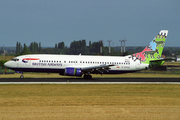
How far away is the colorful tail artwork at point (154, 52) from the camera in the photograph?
45375 millimetres

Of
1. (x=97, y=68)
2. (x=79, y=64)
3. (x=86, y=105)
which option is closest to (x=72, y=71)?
(x=79, y=64)

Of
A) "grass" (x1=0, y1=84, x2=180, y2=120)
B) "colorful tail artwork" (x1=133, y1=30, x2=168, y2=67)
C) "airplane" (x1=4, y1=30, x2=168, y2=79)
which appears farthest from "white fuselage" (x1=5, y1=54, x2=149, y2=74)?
"grass" (x1=0, y1=84, x2=180, y2=120)

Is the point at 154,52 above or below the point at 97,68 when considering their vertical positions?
above

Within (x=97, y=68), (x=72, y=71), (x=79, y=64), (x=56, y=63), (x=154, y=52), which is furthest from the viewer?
(x=154, y=52)

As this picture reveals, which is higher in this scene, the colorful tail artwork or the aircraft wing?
the colorful tail artwork

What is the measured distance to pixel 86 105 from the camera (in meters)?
20.7

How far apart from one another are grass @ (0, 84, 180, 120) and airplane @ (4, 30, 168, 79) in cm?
1355

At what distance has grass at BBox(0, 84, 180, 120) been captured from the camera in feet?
56.9

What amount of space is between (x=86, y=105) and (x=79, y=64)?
2139 centimetres

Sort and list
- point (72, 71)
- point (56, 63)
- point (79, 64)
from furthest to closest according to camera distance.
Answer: point (79, 64)
point (56, 63)
point (72, 71)

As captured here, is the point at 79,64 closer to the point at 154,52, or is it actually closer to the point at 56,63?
the point at 56,63

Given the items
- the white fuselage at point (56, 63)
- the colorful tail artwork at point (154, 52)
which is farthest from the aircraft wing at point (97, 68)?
the colorful tail artwork at point (154, 52)

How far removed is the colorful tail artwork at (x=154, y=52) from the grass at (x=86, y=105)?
18.1m

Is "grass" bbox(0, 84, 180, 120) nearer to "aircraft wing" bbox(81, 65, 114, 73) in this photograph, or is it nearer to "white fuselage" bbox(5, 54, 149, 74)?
"white fuselage" bbox(5, 54, 149, 74)
